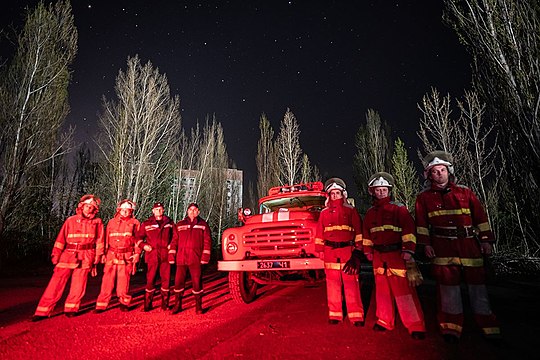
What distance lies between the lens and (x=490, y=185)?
36.9 ft

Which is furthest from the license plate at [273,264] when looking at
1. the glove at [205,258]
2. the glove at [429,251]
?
the glove at [429,251]

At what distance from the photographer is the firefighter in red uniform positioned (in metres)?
2.86

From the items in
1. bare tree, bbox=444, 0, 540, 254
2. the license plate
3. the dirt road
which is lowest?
the dirt road

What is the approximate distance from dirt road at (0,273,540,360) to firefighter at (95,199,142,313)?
0.31 metres

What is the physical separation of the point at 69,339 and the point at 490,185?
44.0 feet

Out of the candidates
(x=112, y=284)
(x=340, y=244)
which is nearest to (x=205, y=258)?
(x=112, y=284)

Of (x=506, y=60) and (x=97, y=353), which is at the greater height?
(x=506, y=60)

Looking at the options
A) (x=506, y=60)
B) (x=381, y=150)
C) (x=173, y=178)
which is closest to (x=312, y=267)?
(x=506, y=60)

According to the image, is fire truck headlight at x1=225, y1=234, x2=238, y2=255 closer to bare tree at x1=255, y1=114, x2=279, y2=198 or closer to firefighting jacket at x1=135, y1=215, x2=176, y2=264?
firefighting jacket at x1=135, y1=215, x2=176, y2=264

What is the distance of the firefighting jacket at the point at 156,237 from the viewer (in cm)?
484

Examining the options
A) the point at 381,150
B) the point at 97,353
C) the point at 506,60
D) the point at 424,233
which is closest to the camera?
the point at 97,353

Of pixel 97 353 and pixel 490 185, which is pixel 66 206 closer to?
pixel 97 353

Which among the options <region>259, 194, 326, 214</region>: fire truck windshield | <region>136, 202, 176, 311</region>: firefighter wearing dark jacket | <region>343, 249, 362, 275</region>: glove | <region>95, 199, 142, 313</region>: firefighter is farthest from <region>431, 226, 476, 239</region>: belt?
<region>95, 199, 142, 313</region>: firefighter

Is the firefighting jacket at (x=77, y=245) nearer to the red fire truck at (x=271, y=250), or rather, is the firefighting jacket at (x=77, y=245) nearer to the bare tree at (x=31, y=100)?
the red fire truck at (x=271, y=250)
